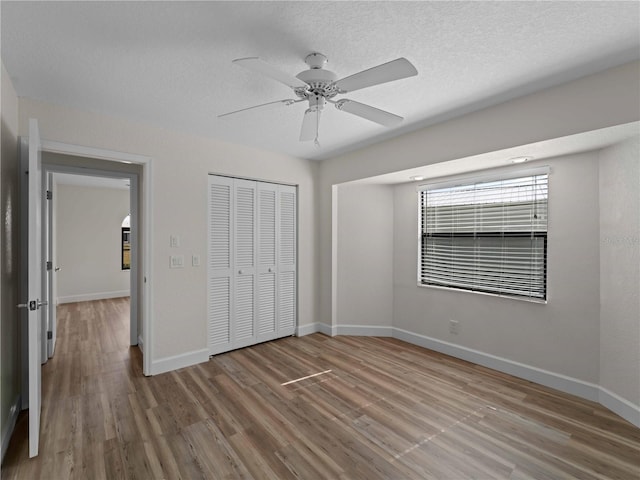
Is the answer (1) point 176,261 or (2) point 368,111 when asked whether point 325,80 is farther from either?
(1) point 176,261

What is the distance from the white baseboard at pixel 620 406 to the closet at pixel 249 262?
326 cm

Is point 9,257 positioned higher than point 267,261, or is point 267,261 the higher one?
point 9,257

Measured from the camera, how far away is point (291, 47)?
70.7 inches

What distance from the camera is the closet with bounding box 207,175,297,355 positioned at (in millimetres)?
3611

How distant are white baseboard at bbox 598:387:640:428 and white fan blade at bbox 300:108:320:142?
312 centimetres

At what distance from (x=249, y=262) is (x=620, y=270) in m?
3.58

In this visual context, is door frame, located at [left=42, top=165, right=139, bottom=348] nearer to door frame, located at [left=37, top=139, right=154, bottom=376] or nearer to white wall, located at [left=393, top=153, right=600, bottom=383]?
door frame, located at [left=37, top=139, right=154, bottom=376]

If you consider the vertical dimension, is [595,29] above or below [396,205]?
above

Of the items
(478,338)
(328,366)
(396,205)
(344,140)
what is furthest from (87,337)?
(478,338)

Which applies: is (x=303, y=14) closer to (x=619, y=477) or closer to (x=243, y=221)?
(x=243, y=221)

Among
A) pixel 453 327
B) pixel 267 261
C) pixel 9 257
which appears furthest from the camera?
pixel 267 261

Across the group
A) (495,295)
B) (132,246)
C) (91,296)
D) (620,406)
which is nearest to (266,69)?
(495,295)

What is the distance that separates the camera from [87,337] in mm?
4258

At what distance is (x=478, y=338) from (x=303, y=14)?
3.38 meters
